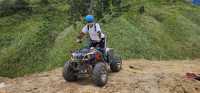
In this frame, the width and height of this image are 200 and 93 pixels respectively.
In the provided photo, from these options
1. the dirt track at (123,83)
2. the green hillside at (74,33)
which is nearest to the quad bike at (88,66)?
the dirt track at (123,83)

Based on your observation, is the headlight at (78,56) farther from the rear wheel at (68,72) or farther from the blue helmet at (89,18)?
Answer: the blue helmet at (89,18)

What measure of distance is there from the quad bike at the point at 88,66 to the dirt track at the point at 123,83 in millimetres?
211

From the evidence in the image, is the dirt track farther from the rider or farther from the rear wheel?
the rider

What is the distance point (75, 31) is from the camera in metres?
18.5

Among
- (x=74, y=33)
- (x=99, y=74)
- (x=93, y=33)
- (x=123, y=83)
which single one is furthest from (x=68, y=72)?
(x=74, y=33)

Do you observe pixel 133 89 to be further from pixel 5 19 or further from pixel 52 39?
pixel 5 19

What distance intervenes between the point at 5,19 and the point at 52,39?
9.22 ft

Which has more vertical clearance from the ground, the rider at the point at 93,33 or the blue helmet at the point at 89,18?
the blue helmet at the point at 89,18

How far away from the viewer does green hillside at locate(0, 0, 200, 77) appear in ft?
56.2

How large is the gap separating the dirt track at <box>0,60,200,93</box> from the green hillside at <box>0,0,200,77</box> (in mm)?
2800

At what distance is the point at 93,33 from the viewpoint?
42.3ft

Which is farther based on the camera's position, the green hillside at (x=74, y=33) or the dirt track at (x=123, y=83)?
the green hillside at (x=74, y=33)

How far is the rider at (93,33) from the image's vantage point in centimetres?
1273

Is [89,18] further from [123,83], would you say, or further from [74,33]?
[74,33]
